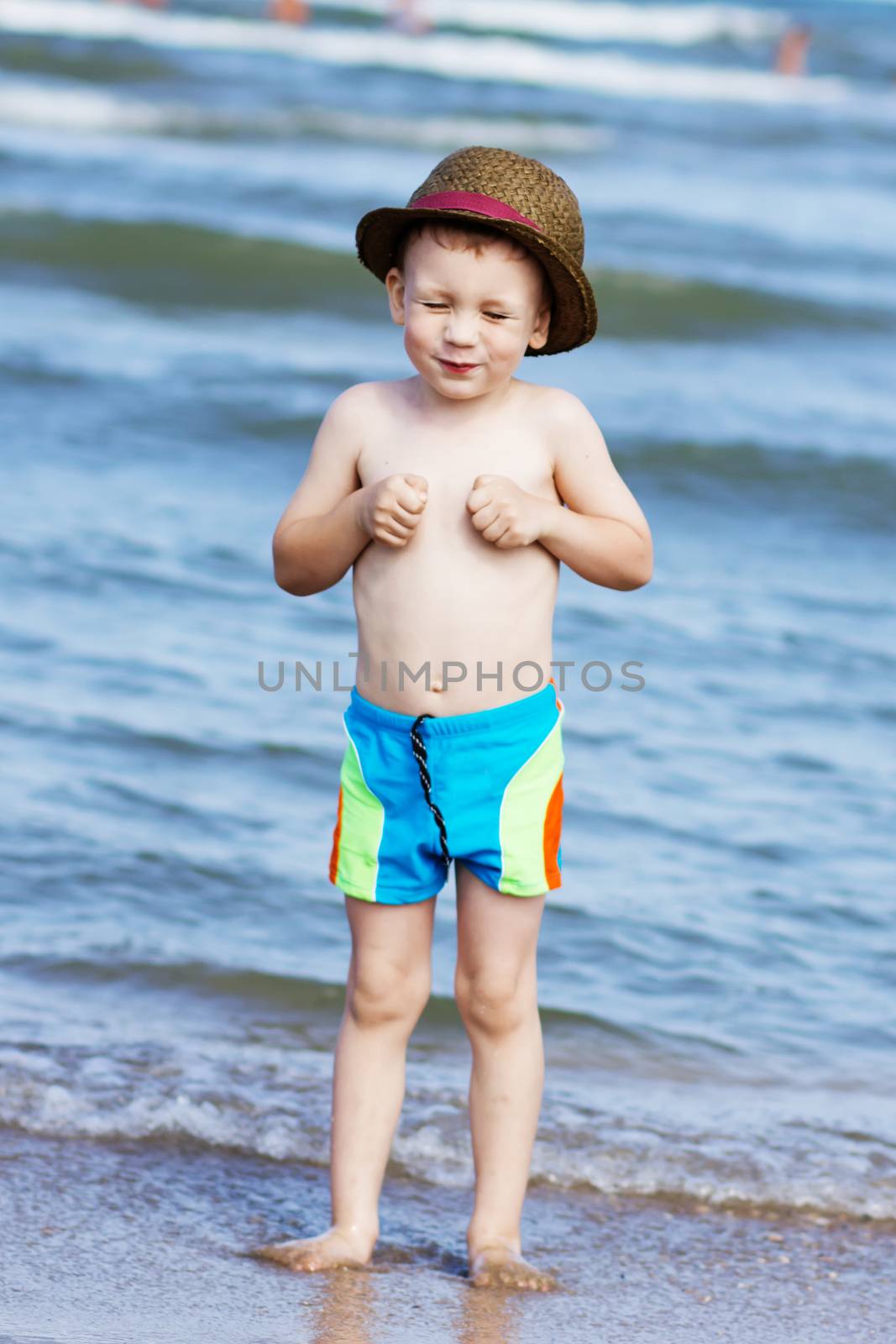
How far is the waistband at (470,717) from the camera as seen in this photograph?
8.16ft

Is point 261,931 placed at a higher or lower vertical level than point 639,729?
lower

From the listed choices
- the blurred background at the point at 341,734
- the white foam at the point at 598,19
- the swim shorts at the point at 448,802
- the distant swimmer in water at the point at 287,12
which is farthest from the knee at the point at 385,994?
the white foam at the point at 598,19

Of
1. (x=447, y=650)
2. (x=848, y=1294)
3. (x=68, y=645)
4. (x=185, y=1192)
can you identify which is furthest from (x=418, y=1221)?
(x=68, y=645)

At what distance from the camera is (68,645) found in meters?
5.27

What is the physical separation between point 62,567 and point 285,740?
1.45m

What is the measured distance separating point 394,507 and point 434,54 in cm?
2915

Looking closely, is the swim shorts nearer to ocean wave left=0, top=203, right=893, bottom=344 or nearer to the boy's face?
the boy's face

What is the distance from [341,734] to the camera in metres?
4.95

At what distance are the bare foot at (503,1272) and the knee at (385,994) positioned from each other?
339mm

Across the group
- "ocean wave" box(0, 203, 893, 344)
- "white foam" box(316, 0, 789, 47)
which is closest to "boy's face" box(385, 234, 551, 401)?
"ocean wave" box(0, 203, 893, 344)

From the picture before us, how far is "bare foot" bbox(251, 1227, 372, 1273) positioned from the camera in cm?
253

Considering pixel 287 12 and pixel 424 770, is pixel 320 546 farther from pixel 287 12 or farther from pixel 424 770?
pixel 287 12

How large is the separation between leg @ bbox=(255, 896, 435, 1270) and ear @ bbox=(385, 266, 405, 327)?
0.81 meters

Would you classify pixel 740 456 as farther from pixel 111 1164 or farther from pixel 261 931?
pixel 111 1164
